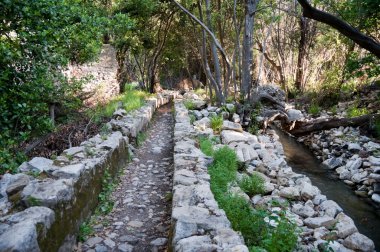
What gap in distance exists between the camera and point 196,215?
329 cm

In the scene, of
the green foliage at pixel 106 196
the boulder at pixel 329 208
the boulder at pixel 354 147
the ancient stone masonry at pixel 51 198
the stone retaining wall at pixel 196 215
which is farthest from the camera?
the boulder at pixel 354 147

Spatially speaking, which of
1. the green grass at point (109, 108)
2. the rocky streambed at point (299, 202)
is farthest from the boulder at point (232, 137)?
the green grass at point (109, 108)

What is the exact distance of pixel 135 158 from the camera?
6.39 m

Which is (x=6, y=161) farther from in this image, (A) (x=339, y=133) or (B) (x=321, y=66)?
(B) (x=321, y=66)

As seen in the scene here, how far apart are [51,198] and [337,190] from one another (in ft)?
21.0

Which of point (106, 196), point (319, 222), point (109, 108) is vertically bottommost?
point (319, 222)

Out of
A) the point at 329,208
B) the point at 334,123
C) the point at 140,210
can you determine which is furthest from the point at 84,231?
the point at 334,123

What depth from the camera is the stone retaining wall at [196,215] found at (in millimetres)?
2768

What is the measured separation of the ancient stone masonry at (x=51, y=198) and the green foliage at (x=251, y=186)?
87.8 inches

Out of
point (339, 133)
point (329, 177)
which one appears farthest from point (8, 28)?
point (339, 133)

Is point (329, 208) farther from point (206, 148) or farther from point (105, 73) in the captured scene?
point (105, 73)

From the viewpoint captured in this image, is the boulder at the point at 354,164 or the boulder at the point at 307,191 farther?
the boulder at the point at 354,164

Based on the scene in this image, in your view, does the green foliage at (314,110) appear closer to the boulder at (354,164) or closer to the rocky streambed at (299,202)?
the boulder at (354,164)

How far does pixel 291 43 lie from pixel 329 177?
9.23 m
